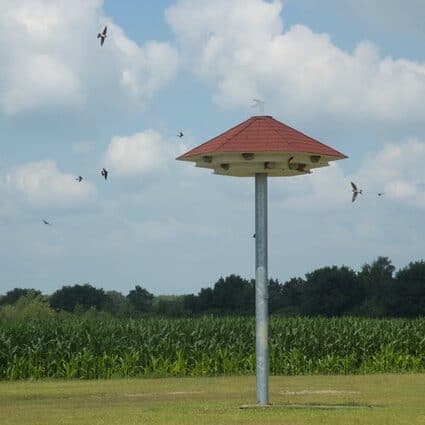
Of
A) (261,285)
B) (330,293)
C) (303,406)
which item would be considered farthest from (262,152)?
(330,293)

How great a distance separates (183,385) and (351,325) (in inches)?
414

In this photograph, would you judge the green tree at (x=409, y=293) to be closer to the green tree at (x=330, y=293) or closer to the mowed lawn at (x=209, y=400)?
the green tree at (x=330, y=293)

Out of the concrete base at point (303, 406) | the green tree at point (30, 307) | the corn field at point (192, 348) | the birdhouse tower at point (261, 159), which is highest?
the green tree at point (30, 307)

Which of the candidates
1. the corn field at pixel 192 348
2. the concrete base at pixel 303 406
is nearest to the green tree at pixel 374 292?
the corn field at pixel 192 348

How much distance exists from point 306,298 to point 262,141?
69.7m

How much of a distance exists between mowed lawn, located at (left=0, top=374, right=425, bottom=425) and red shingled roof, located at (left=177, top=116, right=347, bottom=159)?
15.8 ft

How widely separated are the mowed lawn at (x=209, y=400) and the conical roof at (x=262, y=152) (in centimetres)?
453

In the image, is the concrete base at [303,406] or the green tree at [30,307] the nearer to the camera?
the concrete base at [303,406]

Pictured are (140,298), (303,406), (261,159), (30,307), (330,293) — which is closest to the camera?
(261,159)

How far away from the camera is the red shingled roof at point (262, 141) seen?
21.3 m

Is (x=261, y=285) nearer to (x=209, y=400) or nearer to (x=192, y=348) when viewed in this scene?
(x=209, y=400)

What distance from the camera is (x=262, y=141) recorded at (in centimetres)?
2147

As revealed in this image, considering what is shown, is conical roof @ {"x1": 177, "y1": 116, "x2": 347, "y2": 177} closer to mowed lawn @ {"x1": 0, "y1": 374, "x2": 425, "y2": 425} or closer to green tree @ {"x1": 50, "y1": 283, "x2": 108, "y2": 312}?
mowed lawn @ {"x1": 0, "y1": 374, "x2": 425, "y2": 425}

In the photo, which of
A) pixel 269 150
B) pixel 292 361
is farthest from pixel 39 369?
pixel 269 150
